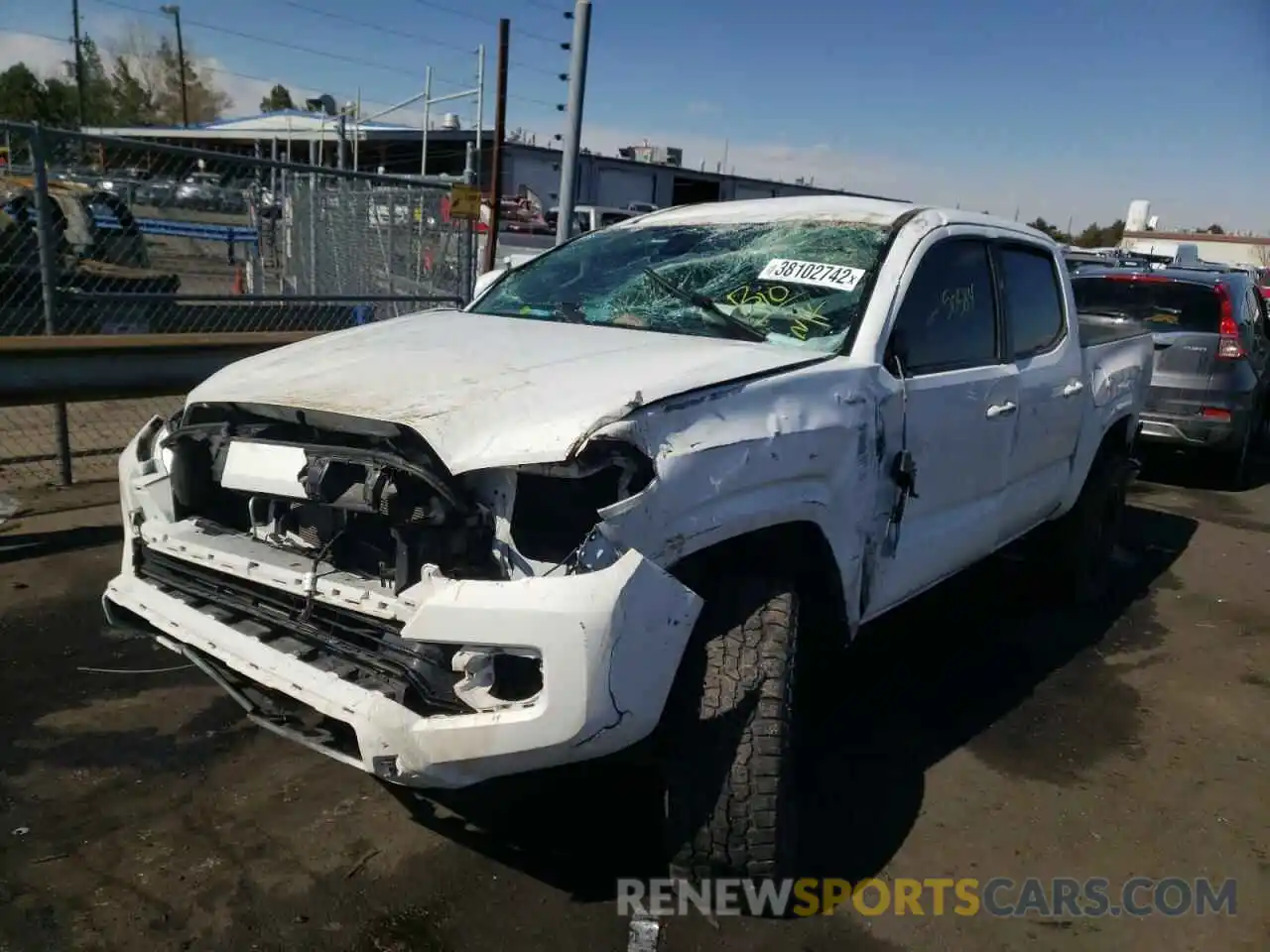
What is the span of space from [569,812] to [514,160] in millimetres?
34195

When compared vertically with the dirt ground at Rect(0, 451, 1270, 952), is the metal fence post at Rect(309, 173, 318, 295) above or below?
above

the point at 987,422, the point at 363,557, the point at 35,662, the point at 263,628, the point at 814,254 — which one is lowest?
the point at 35,662

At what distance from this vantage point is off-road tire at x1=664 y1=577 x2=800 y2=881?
250 cm

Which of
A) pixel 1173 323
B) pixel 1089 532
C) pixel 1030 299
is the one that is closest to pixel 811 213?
pixel 1030 299

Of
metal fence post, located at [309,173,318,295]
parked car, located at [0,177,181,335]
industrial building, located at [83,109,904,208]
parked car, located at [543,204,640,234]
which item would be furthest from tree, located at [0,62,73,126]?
parked car, located at [0,177,181,335]

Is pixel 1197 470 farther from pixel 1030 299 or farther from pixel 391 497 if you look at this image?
pixel 391 497

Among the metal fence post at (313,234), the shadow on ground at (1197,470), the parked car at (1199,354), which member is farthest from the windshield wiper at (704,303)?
the shadow on ground at (1197,470)

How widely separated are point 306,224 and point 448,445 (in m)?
8.49

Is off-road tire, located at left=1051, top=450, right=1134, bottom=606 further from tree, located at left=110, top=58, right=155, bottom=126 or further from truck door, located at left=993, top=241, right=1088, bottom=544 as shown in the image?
tree, located at left=110, top=58, right=155, bottom=126

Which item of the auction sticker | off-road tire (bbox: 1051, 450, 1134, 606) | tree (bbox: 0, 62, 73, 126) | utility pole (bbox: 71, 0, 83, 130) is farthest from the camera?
tree (bbox: 0, 62, 73, 126)

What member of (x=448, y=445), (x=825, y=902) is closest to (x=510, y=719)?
(x=448, y=445)

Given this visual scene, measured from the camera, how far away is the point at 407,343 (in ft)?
10.3

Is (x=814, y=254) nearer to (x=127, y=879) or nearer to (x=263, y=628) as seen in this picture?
(x=263, y=628)

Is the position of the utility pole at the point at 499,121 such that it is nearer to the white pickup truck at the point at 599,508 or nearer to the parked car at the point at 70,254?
the parked car at the point at 70,254
